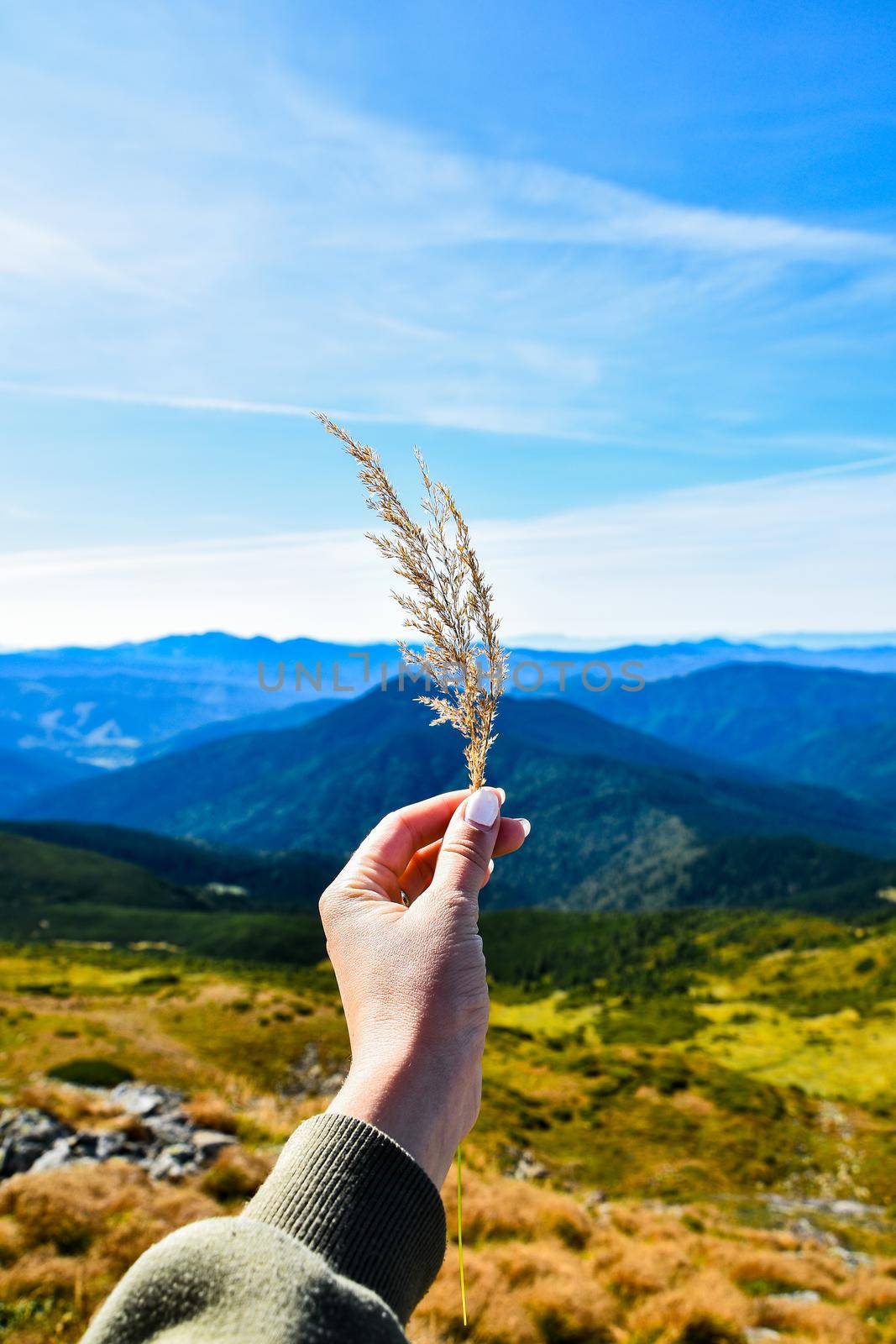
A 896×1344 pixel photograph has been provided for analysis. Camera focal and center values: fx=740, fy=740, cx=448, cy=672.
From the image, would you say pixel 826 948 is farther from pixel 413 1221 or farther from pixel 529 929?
pixel 413 1221

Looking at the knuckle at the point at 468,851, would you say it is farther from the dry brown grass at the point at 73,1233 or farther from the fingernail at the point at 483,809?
the dry brown grass at the point at 73,1233

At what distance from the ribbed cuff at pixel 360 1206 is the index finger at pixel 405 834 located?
1141mm

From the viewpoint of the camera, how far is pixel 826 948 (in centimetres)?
11725

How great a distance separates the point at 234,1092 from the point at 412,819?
21247 mm

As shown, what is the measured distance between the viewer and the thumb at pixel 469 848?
8.15ft

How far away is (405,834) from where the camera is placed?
9.96 ft

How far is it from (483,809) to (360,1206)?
1.31 meters

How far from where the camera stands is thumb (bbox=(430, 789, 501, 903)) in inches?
97.8

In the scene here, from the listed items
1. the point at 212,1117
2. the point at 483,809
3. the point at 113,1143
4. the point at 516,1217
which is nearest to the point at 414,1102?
the point at 483,809

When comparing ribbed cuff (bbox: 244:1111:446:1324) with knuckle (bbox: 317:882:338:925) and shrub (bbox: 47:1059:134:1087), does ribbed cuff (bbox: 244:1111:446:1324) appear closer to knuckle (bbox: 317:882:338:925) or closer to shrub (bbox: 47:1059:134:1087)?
knuckle (bbox: 317:882:338:925)

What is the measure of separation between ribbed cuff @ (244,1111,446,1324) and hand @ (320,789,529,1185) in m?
0.10

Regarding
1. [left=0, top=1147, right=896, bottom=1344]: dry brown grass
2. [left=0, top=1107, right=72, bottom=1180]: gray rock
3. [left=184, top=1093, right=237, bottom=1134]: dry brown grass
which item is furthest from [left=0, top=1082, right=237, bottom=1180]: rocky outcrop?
[left=0, top=1147, right=896, bottom=1344]: dry brown grass

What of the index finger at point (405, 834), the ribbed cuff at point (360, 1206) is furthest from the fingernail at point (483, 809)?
the ribbed cuff at point (360, 1206)

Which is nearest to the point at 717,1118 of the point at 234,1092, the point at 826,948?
the point at 234,1092
